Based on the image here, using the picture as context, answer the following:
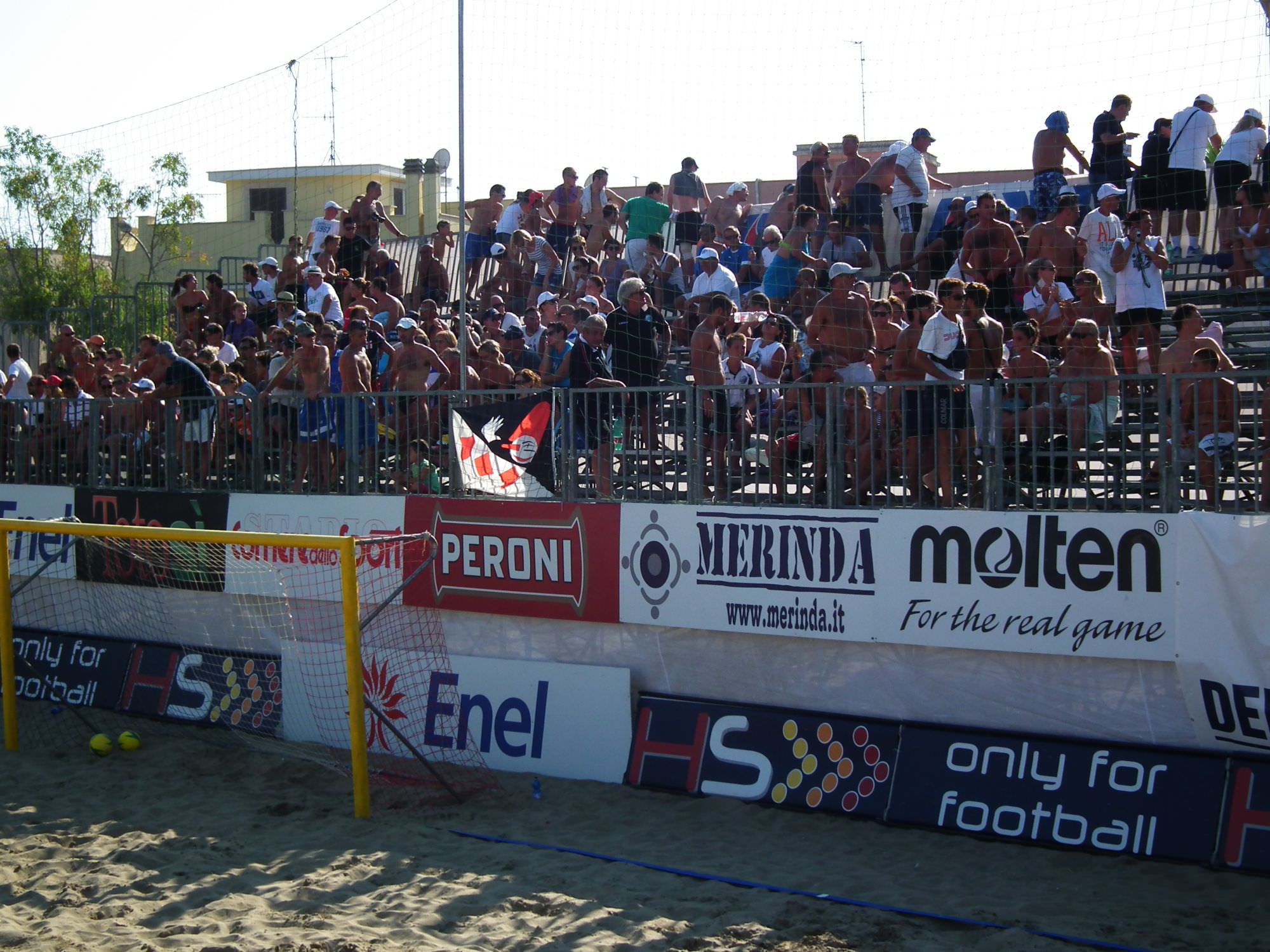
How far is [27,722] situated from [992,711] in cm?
802

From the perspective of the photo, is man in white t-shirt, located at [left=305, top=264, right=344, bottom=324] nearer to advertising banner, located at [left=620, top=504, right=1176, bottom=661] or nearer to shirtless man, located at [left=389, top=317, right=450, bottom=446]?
shirtless man, located at [left=389, top=317, right=450, bottom=446]

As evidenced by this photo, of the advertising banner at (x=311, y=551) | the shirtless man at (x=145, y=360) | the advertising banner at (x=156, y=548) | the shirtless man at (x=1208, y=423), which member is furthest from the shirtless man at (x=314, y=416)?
the shirtless man at (x=1208, y=423)

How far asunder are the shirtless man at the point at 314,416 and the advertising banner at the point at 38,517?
2696mm

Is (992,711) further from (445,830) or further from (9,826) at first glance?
(9,826)

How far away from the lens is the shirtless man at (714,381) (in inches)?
325

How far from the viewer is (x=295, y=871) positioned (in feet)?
23.0

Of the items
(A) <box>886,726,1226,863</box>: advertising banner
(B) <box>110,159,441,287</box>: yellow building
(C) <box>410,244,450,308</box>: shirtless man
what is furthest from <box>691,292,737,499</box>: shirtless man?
(B) <box>110,159,441,287</box>: yellow building

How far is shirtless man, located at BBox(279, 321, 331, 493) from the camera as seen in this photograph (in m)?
10.1

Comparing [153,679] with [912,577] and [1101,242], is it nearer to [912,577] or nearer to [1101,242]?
[912,577]

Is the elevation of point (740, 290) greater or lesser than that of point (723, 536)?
greater

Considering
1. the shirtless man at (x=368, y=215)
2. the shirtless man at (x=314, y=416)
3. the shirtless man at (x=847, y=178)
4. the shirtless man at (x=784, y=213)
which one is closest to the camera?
the shirtless man at (x=314, y=416)

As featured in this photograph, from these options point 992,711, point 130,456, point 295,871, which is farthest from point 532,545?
point 130,456

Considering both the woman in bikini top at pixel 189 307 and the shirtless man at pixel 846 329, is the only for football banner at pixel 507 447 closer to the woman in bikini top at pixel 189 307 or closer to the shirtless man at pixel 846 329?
the shirtless man at pixel 846 329

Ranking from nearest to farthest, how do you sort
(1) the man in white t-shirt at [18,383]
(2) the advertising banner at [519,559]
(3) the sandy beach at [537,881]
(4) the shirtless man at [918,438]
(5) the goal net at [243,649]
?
(3) the sandy beach at [537,881] → (4) the shirtless man at [918,438] → (2) the advertising banner at [519,559] → (5) the goal net at [243,649] → (1) the man in white t-shirt at [18,383]
